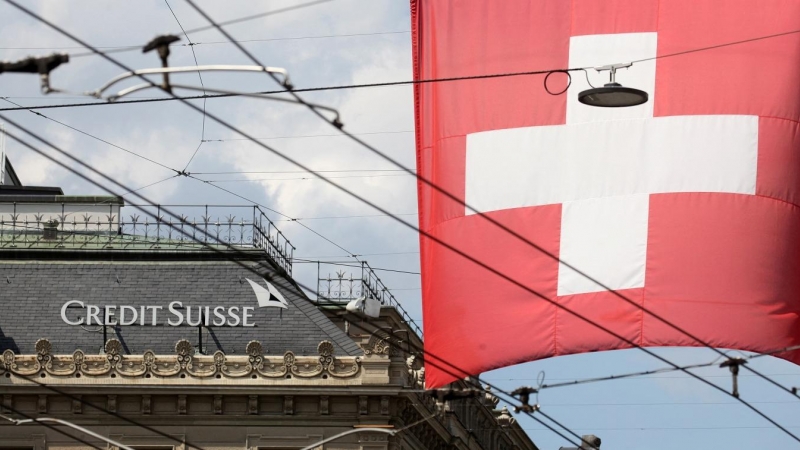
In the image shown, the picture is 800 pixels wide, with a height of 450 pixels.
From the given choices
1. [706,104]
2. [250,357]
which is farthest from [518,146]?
[250,357]

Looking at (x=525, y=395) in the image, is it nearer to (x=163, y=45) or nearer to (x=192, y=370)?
(x=163, y=45)

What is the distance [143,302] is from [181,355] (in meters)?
3.10

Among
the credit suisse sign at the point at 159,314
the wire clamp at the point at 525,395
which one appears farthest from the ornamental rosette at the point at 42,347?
the wire clamp at the point at 525,395

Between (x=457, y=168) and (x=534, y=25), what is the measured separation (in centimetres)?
215

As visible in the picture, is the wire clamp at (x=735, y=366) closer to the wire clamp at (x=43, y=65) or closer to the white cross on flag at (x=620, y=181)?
the white cross on flag at (x=620, y=181)

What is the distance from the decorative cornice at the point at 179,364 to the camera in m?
61.6

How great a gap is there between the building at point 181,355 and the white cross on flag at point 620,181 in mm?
28758

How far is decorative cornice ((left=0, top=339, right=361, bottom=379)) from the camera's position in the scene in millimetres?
61625

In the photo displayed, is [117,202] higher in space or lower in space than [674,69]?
higher

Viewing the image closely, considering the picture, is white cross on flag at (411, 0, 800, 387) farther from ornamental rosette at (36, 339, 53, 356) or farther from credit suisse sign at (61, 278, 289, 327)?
credit suisse sign at (61, 278, 289, 327)

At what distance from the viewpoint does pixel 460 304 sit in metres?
31.1

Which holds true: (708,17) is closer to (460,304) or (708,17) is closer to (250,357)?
(460,304)

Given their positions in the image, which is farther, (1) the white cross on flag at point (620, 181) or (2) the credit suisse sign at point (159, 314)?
(2) the credit suisse sign at point (159, 314)

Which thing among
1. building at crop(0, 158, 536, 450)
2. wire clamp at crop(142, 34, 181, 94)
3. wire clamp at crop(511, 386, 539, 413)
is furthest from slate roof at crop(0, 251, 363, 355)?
wire clamp at crop(142, 34, 181, 94)
